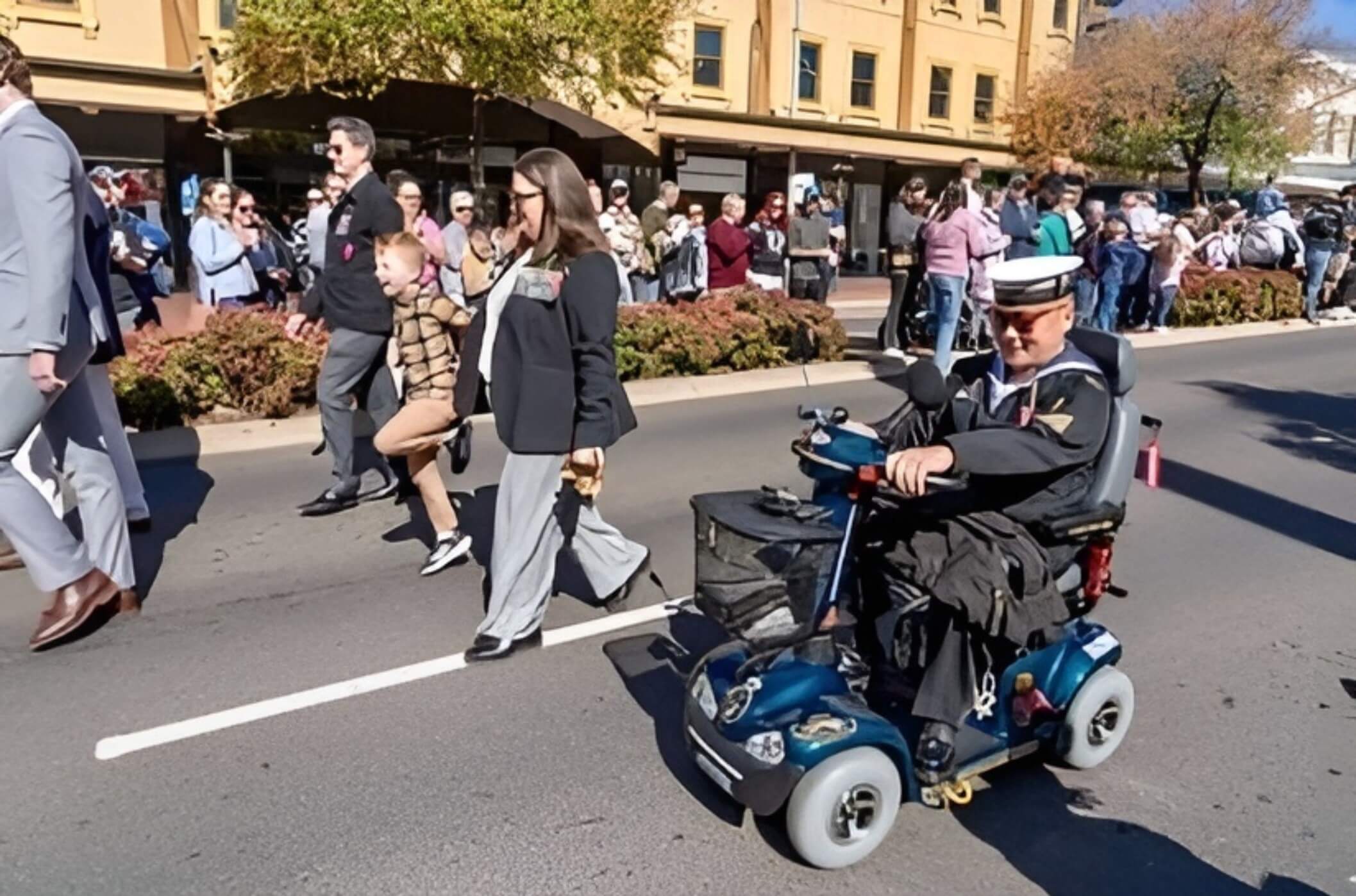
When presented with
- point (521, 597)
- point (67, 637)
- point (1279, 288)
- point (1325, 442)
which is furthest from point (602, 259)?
point (1279, 288)

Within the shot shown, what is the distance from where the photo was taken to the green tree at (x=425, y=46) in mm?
16234

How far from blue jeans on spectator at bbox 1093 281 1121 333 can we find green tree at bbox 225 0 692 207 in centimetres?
846

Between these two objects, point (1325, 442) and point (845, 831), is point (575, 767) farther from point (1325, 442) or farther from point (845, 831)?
point (1325, 442)

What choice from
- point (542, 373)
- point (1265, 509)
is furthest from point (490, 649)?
point (1265, 509)

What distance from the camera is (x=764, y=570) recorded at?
127 inches

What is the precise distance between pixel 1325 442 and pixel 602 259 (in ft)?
23.5

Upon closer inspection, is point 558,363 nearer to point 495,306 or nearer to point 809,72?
point 495,306

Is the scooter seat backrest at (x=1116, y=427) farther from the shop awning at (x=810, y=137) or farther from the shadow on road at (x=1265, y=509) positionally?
the shop awning at (x=810, y=137)

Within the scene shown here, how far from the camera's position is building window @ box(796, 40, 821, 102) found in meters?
27.2

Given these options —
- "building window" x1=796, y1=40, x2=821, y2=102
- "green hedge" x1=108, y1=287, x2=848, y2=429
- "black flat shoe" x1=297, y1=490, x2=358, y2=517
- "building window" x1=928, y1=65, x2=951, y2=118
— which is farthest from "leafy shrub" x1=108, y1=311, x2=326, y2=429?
"building window" x1=928, y1=65, x2=951, y2=118

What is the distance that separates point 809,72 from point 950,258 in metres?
18.1

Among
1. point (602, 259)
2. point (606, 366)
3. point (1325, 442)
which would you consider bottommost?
point (1325, 442)

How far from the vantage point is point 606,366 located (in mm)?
4438

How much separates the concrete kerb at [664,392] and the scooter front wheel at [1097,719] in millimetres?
1501
